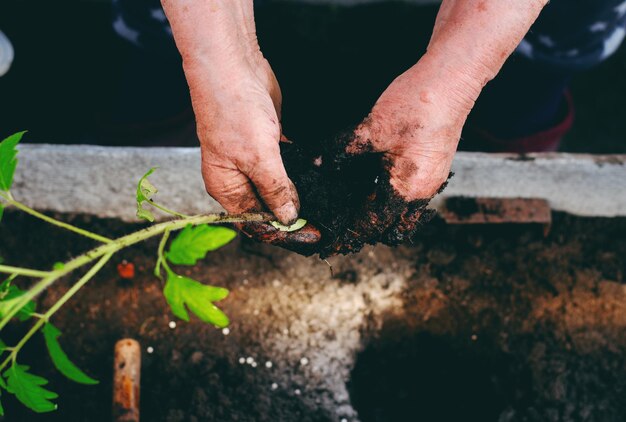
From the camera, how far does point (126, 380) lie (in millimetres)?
1630

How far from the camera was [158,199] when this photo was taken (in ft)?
6.39

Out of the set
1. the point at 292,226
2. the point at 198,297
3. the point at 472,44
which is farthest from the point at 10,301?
the point at 472,44

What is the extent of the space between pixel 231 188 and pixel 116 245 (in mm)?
322

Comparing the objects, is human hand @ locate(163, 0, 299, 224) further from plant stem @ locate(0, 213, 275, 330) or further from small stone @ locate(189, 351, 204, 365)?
small stone @ locate(189, 351, 204, 365)

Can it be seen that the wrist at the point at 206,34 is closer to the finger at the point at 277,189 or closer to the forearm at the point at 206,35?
the forearm at the point at 206,35

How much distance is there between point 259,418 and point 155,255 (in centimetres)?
73

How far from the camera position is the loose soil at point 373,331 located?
5.84 ft

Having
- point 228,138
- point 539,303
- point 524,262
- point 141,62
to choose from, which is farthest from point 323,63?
point 539,303

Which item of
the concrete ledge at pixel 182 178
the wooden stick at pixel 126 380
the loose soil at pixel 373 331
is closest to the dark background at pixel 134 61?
the concrete ledge at pixel 182 178

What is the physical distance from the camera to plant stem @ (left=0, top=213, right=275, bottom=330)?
3.09ft

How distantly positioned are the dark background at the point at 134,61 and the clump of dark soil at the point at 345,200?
0.68 m

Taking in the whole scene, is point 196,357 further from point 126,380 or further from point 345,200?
point 345,200

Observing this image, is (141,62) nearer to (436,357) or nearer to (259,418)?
(259,418)

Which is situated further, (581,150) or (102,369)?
(581,150)
